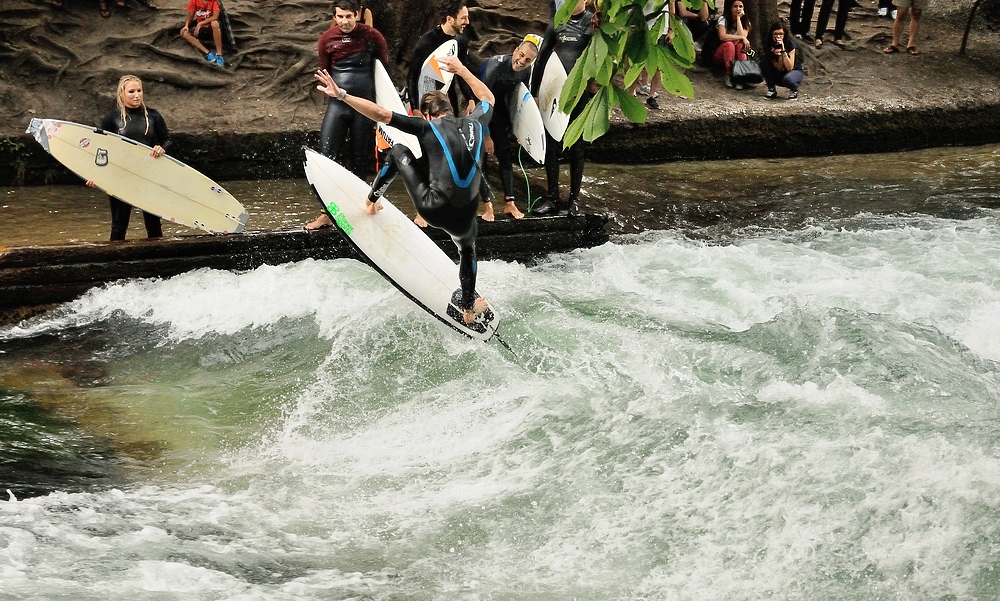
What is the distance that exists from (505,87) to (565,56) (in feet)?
1.69

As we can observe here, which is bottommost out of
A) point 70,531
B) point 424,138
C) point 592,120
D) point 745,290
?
point 70,531

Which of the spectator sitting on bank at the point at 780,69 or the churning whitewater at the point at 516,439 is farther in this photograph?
the spectator sitting on bank at the point at 780,69

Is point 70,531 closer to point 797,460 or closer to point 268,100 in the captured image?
point 797,460

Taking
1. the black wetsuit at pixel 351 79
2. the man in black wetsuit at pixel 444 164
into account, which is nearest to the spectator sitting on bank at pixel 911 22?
the black wetsuit at pixel 351 79

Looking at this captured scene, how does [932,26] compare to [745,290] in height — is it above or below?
above

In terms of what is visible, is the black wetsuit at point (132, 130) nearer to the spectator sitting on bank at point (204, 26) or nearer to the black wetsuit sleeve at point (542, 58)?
the black wetsuit sleeve at point (542, 58)

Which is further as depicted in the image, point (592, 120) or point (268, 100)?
point (268, 100)

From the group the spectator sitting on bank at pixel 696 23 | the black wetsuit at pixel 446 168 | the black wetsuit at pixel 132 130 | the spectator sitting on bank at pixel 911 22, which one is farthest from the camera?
the spectator sitting on bank at pixel 911 22

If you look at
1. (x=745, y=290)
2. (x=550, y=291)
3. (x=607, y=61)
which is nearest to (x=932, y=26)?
(x=745, y=290)

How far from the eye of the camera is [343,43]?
7.29m

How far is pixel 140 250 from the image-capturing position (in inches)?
273

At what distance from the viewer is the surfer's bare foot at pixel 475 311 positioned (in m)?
6.28

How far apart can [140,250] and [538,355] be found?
112 inches

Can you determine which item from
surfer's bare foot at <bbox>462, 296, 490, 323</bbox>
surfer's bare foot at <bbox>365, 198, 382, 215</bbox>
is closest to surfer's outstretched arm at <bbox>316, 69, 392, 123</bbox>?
surfer's bare foot at <bbox>365, 198, 382, 215</bbox>
